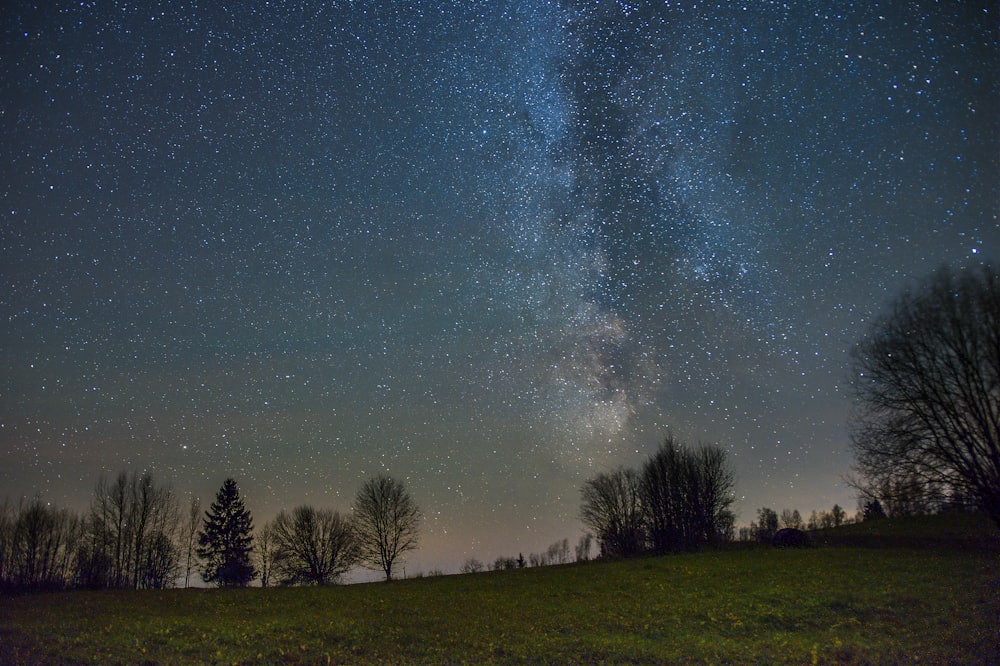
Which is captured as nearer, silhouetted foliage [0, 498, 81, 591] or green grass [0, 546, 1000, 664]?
green grass [0, 546, 1000, 664]

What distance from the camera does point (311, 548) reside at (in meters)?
80.7

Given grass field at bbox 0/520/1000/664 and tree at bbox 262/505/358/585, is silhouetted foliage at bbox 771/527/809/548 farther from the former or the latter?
tree at bbox 262/505/358/585

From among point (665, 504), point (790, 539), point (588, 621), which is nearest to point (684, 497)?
point (665, 504)

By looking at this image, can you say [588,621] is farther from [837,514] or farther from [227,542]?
[837,514]

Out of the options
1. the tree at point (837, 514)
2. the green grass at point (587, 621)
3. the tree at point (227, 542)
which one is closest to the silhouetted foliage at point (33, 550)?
the tree at point (227, 542)

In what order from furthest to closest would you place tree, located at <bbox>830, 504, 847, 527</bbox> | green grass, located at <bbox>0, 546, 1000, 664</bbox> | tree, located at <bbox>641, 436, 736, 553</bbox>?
tree, located at <bbox>830, 504, 847, 527</bbox> < tree, located at <bbox>641, 436, 736, 553</bbox> < green grass, located at <bbox>0, 546, 1000, 664</bbox>

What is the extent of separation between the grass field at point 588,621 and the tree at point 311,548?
4756 cm

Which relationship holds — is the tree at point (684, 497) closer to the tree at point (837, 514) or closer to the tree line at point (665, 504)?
the tree line at point (665, 504)

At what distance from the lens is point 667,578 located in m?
32.4

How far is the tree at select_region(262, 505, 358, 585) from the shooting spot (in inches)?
3046

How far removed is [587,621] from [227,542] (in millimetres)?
68590

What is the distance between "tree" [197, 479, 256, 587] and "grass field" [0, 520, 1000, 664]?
46.6 m

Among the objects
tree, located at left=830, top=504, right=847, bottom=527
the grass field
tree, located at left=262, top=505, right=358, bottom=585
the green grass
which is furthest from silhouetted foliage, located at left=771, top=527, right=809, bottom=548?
tree, located at left=830, top=504, right=847, bottom=527

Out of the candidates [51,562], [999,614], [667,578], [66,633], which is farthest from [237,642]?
[51,562]
